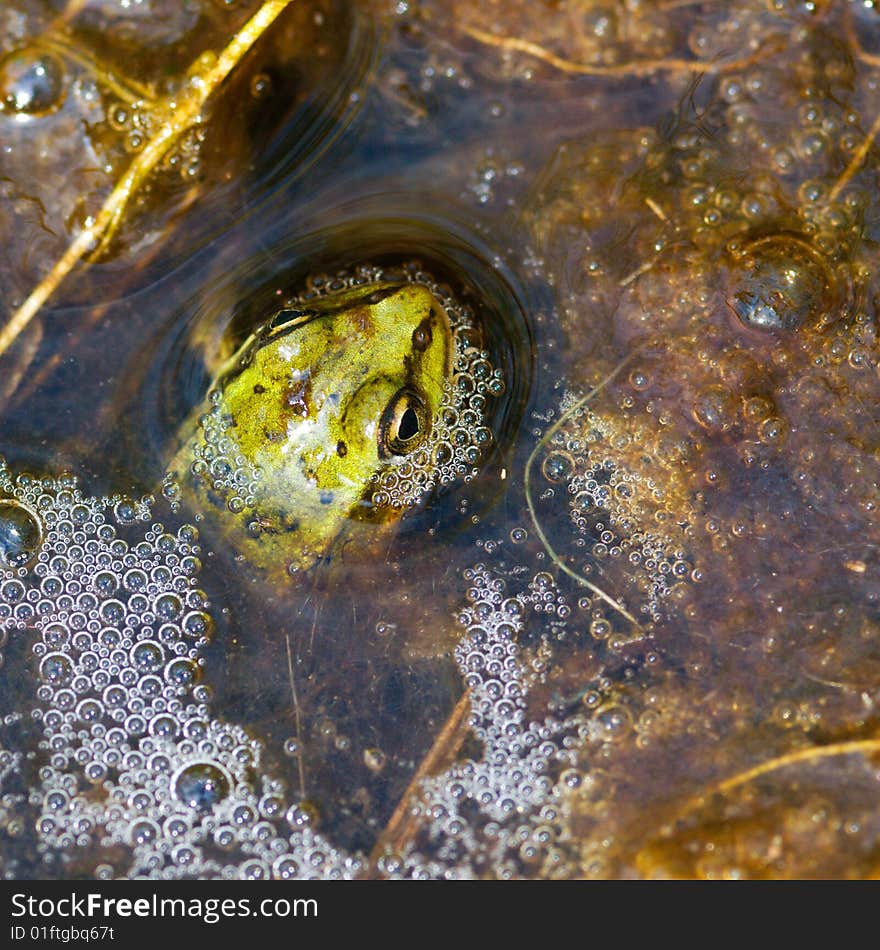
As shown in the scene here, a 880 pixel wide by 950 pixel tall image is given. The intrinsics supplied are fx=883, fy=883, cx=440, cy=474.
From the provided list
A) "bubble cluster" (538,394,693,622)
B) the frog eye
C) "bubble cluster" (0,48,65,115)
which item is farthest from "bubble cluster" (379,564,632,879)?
"bubble cluster" (0,48,65,115)

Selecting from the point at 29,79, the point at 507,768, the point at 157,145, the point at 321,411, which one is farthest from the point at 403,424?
the point at 29,79

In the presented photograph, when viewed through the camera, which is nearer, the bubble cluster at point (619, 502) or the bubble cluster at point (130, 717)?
the bubble cluster at point (130, 717)

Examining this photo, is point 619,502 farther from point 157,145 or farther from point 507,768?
point 157,145

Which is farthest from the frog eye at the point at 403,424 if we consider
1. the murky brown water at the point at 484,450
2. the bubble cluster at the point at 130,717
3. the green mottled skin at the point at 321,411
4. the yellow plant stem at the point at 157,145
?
the yellow plant stem at the point at 157,145

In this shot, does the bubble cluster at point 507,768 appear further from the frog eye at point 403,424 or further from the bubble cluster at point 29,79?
the bubble cluster at point 29,79

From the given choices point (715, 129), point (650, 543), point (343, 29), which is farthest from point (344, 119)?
point (650, 543)

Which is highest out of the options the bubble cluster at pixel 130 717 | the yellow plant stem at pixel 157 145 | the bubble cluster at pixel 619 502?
the yellow plant stem at pixel 157 145

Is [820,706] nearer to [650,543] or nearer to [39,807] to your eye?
[650,543]
